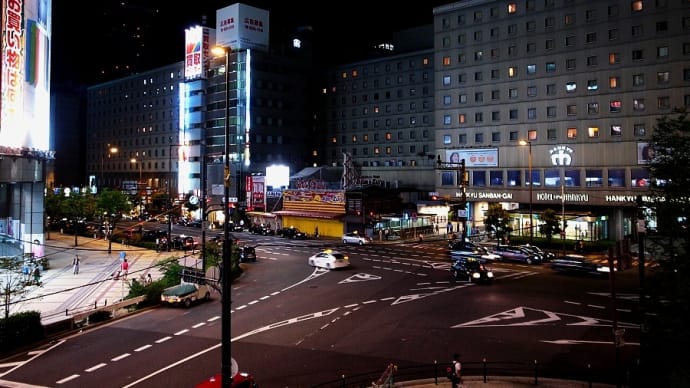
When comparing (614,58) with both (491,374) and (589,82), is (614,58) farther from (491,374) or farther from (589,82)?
(491,374)

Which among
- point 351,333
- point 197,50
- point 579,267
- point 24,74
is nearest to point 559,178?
point 579,267

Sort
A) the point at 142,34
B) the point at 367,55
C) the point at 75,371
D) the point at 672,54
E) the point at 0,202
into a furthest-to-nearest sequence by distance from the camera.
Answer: the point at 142,34
the point at 367,55
the point at 672,54
the point at 0,202
the point at 75,371

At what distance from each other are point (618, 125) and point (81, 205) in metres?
62.9

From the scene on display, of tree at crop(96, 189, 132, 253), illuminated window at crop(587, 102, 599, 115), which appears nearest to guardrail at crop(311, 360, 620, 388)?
illuminated window at crop(587, 102, 599, 115)

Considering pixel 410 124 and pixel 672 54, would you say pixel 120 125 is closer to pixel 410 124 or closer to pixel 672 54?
pixel 410 124

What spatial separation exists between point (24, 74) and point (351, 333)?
33960 mm

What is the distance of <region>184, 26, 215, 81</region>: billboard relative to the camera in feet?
312

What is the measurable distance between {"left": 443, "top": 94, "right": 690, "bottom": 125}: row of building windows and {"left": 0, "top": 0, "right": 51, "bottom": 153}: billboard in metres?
47.3

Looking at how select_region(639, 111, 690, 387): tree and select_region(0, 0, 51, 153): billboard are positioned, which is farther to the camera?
select_region(0, 0, 51, 153): billboard

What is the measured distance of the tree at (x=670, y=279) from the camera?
12.3 m

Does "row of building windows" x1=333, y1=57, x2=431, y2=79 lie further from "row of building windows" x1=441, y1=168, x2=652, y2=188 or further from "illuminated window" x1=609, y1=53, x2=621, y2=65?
"illuminated window" x1=609, y1=53, x2=621, y2=65

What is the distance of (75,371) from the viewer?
18.6 meters

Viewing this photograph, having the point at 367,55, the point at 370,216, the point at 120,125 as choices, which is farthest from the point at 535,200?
the point at 120,125

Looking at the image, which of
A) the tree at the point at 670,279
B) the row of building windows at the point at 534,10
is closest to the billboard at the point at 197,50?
the row of building windows at the point at 534,10
